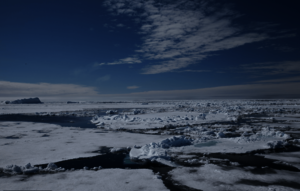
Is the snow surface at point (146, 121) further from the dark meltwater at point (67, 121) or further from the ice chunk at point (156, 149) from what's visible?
the ice chunk at point (156, 149)

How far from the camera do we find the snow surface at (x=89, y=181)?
338 cm

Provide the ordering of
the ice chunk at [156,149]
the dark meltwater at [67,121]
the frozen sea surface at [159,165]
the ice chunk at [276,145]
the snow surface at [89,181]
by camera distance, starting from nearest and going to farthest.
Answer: the snow surface at [89,181] < the frozen sea surface at [159,165] < the ice chunk at [156,149] < the ice chunk at [276,145] < the dark meltwater at [67,121]

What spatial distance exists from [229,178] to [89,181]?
2.97 meters

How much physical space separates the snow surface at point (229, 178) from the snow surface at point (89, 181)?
674 mm

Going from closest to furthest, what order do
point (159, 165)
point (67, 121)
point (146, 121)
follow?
point (159, 165), point (146, 121), point (67, 121)

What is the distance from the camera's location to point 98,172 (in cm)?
417

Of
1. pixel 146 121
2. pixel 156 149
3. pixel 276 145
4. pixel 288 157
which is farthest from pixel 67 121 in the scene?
pixel 288 157

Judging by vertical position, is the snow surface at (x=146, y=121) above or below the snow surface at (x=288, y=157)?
above

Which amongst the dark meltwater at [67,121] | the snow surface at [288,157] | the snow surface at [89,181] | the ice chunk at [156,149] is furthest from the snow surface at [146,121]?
the snow surface at [89,181]

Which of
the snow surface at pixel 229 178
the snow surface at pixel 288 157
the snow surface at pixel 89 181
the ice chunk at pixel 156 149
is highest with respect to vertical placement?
the ice chunk at pixel 156 149

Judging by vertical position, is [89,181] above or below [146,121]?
below

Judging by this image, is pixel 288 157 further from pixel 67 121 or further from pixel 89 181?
pixel 67 121

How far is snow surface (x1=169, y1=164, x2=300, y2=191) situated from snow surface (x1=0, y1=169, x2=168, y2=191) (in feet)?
2.21

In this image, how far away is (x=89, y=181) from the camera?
3.66m
